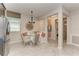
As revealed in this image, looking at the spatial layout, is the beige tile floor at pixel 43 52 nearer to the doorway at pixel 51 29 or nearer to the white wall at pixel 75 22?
the white wall at pixel 75 22

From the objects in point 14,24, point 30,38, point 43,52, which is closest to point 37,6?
point 30,38

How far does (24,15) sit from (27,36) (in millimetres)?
2675

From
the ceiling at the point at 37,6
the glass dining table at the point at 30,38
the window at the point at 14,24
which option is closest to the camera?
the ceiling at the point at 37,6

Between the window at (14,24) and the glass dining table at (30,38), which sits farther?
the window at (14,24)

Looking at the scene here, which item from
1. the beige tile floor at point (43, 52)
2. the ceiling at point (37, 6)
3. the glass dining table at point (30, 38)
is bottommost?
the beige tile floor at point (43, 52)

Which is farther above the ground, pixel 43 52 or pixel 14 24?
pixel 14 24

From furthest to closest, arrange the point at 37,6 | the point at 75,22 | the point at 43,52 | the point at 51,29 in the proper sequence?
the point at 51,29 < the point at 75,22 < the point at 37,6 < the point at 43,52

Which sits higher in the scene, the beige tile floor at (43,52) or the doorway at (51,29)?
the doorway at (51,29)

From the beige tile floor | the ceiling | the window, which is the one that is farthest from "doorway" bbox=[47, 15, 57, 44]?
the beige tile floor

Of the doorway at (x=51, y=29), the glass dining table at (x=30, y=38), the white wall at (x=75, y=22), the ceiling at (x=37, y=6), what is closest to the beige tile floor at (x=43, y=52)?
the glass dining table at (x=30, y=38)

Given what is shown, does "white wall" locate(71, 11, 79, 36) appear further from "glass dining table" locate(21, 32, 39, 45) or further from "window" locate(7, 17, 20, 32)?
"window" locate(7, 17, 20, 32)

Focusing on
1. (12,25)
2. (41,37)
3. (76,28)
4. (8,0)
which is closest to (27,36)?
(41,37)

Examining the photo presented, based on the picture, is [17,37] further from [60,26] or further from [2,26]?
[2,26]

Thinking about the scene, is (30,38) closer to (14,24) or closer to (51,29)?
(14,24)
